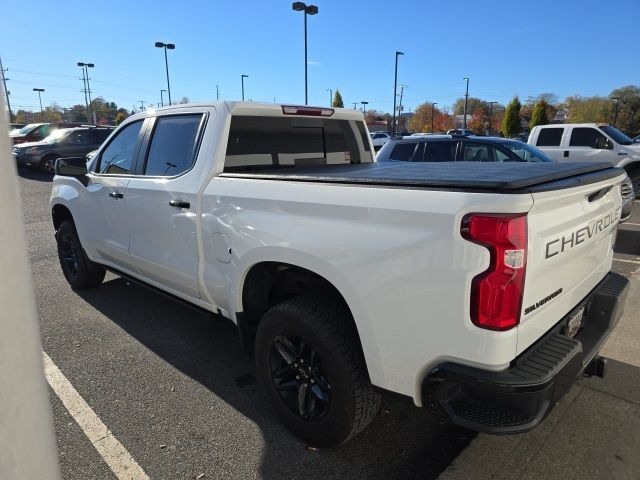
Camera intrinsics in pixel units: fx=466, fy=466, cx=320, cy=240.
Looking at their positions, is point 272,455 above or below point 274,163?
below

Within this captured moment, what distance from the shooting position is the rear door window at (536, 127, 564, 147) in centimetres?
1180

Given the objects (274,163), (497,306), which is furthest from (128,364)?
(497,306)

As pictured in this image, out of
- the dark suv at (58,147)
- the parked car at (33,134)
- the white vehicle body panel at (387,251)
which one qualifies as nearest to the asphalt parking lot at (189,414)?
the white vehicle body panel at (387,251)

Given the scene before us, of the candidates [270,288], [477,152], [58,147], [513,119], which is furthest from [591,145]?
[513,119]

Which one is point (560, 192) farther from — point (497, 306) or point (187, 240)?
point (187, 240)

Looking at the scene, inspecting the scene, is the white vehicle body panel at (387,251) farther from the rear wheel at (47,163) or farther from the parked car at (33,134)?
the parked car at (33,134)

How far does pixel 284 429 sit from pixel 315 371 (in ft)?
1.74

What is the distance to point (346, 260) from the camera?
220 centimetres

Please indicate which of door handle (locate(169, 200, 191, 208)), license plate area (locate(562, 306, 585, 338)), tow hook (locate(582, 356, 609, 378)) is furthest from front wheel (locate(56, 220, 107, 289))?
tow hook (locate(582, 356, 609, 378))

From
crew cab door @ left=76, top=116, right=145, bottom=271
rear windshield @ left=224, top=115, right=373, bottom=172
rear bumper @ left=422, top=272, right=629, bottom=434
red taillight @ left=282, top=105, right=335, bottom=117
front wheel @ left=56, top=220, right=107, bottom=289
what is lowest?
front wheel @ left=56, top=220, right=107, bottom=289

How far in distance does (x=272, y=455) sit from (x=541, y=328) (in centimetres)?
157

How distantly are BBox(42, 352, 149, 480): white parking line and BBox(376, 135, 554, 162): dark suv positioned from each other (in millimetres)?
7200

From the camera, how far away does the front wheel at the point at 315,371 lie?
2.34 m

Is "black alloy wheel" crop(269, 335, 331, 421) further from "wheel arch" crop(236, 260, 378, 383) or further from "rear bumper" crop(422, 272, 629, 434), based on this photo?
"rear bumper" crop(422, 272, 629, 434)
